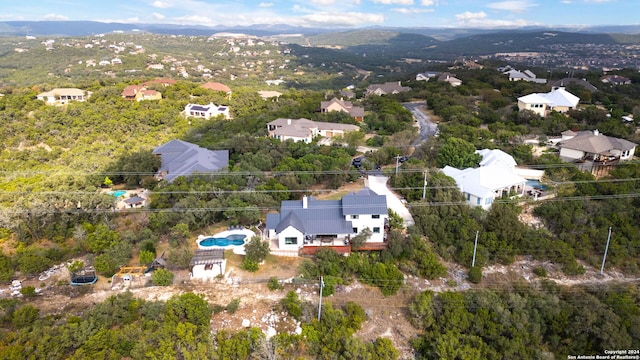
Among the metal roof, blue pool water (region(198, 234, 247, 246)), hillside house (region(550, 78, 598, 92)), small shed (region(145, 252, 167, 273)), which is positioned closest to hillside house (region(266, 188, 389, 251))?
blue pool water (region(198, 234, 247, 246))

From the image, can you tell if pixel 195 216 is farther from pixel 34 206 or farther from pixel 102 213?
pixel 34 206

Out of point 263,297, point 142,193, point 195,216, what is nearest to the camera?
point 263,297

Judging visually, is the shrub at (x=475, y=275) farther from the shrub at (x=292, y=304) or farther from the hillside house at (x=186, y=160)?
the hillside house at (x=186, y=160)

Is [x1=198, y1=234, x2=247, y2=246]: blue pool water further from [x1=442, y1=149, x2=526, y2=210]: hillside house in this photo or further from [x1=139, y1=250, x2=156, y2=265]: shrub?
[x1=442, y1=149, x2=526, y2=210]: hillside house

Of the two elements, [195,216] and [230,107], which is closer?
[195,216]

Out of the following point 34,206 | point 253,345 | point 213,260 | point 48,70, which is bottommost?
point 253,345

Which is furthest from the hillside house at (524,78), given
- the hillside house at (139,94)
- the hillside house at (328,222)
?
the hillside house at (139,94)

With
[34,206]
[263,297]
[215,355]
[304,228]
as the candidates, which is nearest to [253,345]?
[215,355]
